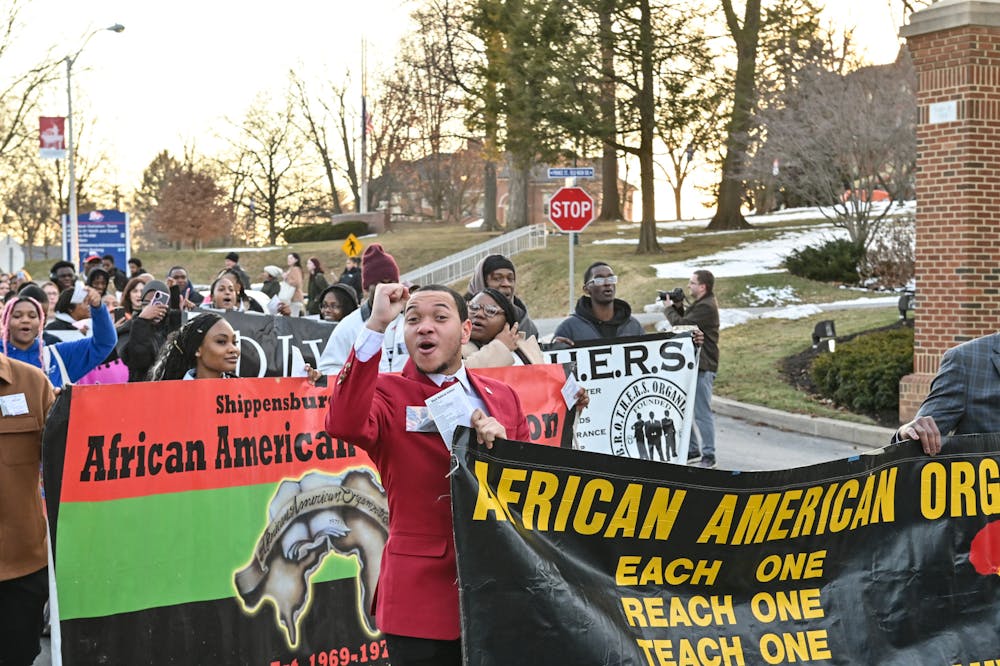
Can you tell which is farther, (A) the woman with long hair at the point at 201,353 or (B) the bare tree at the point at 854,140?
(B) the bare tree at the point at 854,140

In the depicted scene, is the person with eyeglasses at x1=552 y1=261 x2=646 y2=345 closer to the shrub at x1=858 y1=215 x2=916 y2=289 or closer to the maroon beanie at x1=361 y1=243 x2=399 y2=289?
the maroon beanie at x1=361 y1=243 x2=399 y2=289

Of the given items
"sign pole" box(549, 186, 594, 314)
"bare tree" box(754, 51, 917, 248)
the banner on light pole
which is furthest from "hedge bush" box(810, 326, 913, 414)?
the banner on light pole

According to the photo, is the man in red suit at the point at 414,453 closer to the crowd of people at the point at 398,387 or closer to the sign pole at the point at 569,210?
the crowd of people at the point at 398,387

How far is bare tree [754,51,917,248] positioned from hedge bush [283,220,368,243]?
30.1 metres

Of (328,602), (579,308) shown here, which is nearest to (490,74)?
(579,308)

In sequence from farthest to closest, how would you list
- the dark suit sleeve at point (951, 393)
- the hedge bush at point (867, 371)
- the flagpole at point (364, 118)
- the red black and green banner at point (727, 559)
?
the flagpole at point (364, 118) < the hedge bush at point (867, 371) < the dark suit sleeve at point (951, 393) < the red black and green banner at point (727, 559)

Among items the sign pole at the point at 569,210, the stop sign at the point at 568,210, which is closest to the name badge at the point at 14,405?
the sign pole at the point at 569,210

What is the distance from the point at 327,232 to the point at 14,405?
5605cm

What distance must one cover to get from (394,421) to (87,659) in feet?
8.21

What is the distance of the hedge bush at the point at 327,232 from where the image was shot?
6006 centimetres

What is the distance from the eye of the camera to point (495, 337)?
6828 mm

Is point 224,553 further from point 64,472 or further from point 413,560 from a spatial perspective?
point 413,560

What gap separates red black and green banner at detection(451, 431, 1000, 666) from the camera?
372cm

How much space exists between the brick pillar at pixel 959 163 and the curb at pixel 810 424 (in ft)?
4.22
